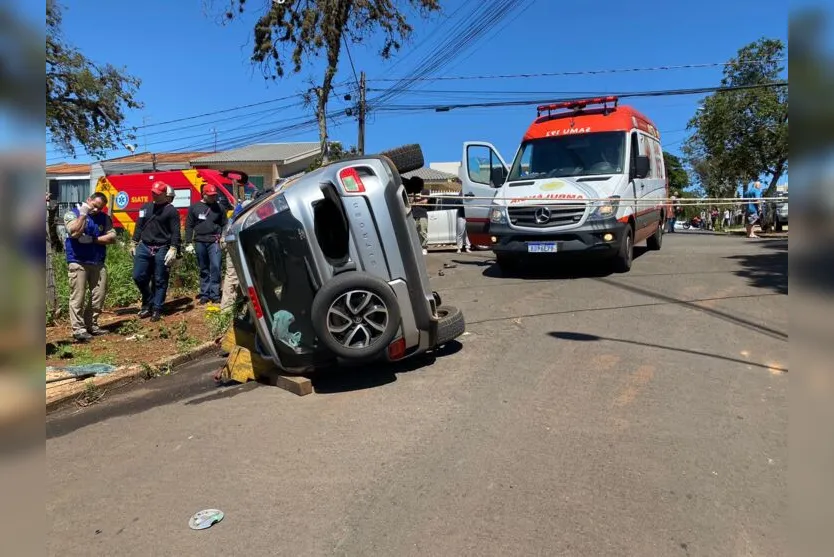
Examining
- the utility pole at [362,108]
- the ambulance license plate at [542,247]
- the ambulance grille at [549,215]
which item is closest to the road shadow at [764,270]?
the ambulance grille at [549,215]

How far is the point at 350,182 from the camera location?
15.4 ft

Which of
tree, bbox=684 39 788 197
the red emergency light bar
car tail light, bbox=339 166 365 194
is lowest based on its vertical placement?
car tail light, bbox=339 166 365 194

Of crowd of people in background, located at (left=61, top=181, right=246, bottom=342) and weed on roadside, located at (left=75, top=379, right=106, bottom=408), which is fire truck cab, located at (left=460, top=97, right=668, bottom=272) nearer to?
crowd of people in background, located at (left=61, top=181, right=246, bottom=342)

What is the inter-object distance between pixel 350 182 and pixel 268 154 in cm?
3093

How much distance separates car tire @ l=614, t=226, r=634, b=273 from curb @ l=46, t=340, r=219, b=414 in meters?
6.36

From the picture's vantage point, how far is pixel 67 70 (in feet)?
35.5

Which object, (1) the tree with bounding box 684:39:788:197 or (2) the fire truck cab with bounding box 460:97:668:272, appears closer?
(2) the fire truck cab with bounding box 460:97:668:272

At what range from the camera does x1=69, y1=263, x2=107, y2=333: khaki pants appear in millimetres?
6992

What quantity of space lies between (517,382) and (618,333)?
1.93 m

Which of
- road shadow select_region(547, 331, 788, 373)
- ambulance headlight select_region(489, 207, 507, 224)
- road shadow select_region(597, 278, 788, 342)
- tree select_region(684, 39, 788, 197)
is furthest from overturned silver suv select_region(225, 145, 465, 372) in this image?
tree select_region(684, 39, 788, 197)

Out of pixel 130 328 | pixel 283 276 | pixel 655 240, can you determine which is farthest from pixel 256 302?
pixel 655 240

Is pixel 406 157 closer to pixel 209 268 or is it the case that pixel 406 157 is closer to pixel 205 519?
pixel 205 519

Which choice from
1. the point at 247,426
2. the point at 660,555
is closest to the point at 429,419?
the point at 247,426

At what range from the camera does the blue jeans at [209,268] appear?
8945 millimetres
